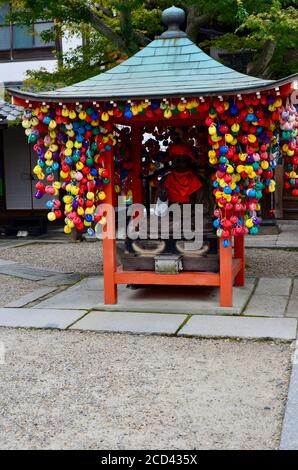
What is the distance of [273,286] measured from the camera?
8.20m

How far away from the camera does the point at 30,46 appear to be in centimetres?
1738

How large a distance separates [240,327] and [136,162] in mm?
3045

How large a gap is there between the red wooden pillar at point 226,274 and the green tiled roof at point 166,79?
1.72 meters

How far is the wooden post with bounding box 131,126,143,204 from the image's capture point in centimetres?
826

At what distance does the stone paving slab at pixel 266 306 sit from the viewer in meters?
6.78

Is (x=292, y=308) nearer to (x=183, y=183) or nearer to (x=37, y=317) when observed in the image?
(x=183, y=183)

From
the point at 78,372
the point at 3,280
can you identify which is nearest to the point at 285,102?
the point at 78,372

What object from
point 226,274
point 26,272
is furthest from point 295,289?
point 26,272

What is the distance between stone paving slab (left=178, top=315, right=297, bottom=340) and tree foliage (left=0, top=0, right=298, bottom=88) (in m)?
3.50

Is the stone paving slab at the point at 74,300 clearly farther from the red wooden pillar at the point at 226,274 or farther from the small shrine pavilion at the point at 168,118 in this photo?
the red wooden pillar at the point at 226,274

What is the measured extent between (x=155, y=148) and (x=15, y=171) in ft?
25.4

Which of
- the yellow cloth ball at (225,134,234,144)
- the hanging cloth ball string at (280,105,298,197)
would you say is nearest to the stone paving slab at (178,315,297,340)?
the hanging cloth ball string at (280,105,298,197)

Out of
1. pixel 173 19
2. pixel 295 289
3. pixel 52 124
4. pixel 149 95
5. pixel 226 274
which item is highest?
pixel 173 19

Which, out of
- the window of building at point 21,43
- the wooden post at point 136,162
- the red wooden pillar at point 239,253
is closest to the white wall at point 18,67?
the window of building at point 21,43
